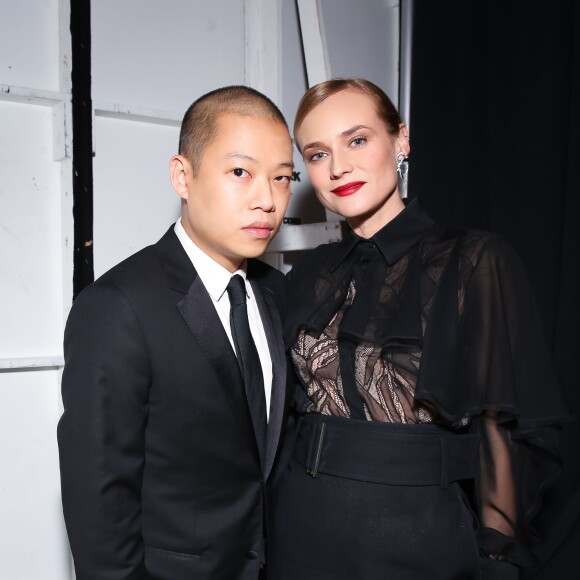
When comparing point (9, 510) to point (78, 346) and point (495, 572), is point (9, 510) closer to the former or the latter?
point (78, 346)

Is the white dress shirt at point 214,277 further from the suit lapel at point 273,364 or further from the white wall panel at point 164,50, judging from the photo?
the white wall panel at point 164,50

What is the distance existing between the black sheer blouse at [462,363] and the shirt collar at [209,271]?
0.21 meters

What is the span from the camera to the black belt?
1284 mm

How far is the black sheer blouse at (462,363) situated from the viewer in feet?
4.14

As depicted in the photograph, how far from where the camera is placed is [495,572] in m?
1.28

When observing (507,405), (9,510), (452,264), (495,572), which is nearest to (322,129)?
(452,264)

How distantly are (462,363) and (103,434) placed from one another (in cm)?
65

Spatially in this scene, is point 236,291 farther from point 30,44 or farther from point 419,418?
point 30,44

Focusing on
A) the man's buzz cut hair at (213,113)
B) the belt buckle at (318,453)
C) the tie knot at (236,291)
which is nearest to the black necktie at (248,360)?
the tie knot at (236,291)

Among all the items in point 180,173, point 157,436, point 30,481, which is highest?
point 180,173

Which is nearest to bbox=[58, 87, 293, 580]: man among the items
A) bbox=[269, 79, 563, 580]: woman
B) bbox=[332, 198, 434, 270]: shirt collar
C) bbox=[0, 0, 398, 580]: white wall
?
bbox=[269, 79, 563, 580]: woman

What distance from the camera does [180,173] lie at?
1335mm

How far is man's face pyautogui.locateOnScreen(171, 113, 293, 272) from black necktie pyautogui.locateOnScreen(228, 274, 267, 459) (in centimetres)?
9

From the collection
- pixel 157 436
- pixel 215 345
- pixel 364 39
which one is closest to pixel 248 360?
pixel 215 345
